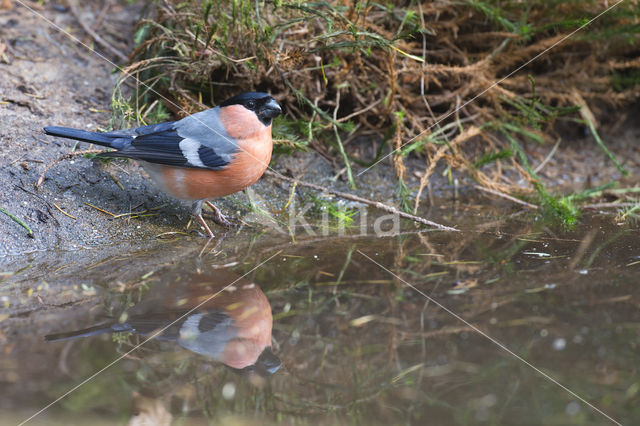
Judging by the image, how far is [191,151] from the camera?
3.16 metres

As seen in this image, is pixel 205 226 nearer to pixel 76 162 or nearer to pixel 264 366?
pixel 76 162

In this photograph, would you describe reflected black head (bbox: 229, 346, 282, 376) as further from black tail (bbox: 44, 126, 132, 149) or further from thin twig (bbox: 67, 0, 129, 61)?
thin twig (bbox: 67, 0, 129, 61)

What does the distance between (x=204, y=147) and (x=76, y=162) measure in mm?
861

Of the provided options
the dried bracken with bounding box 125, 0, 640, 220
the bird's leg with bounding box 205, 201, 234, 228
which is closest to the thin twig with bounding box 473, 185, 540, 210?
the dried bracken with bounding box 125, 0, 640, 220

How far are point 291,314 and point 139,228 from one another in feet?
4.72

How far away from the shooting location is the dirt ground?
10.00ft

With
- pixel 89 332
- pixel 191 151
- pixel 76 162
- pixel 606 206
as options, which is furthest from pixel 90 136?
pixel 606 206

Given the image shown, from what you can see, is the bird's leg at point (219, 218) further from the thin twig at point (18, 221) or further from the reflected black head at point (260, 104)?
the thin twig at point (18, 221)

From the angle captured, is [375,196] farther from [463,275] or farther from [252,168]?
[463,275]

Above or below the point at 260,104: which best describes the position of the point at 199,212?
below

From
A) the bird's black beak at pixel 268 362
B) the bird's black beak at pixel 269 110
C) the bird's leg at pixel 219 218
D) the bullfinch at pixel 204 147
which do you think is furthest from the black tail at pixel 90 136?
the bird's black beak at pixel 268 362

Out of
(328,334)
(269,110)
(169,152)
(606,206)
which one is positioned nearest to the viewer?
(328,334)

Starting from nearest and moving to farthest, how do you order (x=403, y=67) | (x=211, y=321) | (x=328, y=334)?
(x=328, y=334) → (x=211, y=321) → (x=403, y=67)

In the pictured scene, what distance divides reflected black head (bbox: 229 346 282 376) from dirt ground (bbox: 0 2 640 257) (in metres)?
1.52
